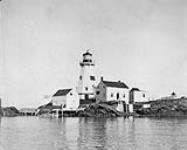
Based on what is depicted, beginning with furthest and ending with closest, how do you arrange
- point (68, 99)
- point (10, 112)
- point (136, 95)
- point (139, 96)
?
point (10, 112) < point (139, 96) < point (136, 95) < point (68, 99)

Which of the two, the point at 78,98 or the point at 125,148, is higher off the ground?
the point at 78,98

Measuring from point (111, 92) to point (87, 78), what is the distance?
448cm

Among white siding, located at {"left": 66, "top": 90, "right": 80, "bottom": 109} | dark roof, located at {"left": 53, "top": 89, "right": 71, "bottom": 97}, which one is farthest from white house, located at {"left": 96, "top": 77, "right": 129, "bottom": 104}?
dark roof, located at {"left": 53, "top": 89, "right": 71, "bottom": 97}

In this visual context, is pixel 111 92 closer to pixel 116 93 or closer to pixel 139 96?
pixel 116 93

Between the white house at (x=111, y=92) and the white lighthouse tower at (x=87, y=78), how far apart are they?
1309 millimetres

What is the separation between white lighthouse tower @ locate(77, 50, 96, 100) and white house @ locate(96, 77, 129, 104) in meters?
1.31

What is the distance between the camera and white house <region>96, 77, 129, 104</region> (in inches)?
1674

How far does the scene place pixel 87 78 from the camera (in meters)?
44.9

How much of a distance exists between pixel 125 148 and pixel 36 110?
144 feet

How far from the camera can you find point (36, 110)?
176 ft

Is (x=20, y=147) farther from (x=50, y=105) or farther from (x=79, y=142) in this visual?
(x=50, y=105)

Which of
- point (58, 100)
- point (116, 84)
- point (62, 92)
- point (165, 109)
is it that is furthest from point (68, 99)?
point (165, 109)

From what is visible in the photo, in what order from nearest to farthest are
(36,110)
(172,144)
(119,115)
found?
(172,144)
(119,115)
(36,110)

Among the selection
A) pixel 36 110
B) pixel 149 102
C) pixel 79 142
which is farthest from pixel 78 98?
pixel 79 142
